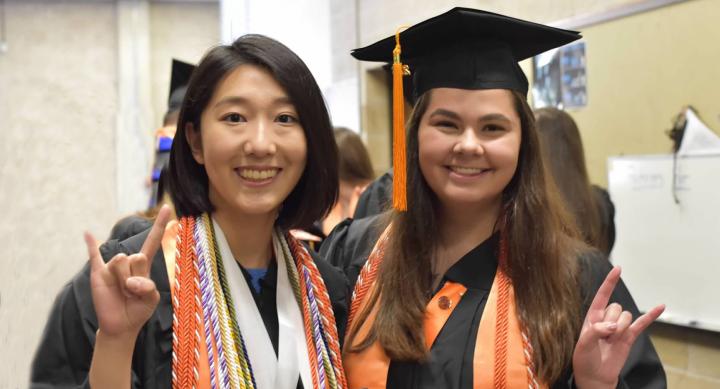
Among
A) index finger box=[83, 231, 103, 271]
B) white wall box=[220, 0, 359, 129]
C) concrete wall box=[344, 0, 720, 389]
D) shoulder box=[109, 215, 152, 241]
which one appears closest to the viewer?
index finger box=[83, 231, 103, 271]

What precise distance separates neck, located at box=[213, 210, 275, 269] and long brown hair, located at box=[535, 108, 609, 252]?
146 cm

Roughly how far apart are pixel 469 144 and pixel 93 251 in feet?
2.68

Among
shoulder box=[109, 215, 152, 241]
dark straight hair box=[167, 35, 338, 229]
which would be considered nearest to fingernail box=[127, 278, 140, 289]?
dark straight hair box=[167, 35, 338, 229]

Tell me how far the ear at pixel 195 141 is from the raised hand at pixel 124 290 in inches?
13.4

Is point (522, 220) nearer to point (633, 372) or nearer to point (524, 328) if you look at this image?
point (524, 328)

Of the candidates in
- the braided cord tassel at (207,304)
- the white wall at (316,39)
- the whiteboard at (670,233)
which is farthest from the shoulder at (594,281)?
the white wall at (316,39)

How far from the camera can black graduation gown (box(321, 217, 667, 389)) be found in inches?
58.4

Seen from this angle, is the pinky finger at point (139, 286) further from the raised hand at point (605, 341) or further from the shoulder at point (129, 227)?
the shoulder at point (129, 227)

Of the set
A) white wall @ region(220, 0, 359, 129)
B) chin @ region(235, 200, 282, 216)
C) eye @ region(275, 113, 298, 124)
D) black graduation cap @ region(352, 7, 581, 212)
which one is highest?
white wall @ region(220, 0, 359, 129)

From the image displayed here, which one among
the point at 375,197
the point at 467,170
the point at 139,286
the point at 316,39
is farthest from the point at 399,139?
the point at 316,39

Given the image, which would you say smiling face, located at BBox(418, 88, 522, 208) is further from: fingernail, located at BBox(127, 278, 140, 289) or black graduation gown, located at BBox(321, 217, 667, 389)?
fingernail, located at BBox(127, 278, 140, 289)

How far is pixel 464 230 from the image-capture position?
5.50 ft

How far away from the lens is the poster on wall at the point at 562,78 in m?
3.52

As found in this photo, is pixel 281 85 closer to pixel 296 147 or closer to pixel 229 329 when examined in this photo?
pixel 296 147
